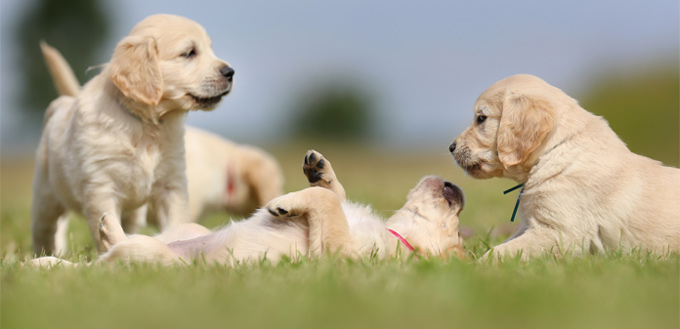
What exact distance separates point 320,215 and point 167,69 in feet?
6.26

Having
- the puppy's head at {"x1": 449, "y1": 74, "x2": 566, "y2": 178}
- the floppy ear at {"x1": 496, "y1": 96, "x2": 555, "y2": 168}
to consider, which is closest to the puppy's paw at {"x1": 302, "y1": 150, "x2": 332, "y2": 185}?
the puppy's head at {"x1": 449, "y1": 74, "x2": 566, "y2": 178}

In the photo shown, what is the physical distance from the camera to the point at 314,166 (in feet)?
11.4

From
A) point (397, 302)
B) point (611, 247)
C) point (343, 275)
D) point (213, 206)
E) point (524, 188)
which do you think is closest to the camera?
point (397, 302)

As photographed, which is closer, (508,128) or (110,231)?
(110,231)

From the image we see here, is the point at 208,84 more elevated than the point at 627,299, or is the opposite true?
the point at 208,84

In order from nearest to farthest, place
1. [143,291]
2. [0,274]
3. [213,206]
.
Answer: [143,291]
[0,274]
[213,206]

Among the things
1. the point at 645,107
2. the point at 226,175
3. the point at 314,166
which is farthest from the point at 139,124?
the point at 645,107

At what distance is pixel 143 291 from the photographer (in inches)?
85.2

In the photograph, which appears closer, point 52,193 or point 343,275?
point 343,275

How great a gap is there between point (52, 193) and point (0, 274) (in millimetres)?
2245

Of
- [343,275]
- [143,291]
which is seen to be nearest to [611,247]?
[343,275]

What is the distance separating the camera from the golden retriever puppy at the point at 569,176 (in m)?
3.26

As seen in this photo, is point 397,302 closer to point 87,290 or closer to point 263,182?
point 87,290

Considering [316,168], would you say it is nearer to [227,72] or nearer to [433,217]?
[433,217]
